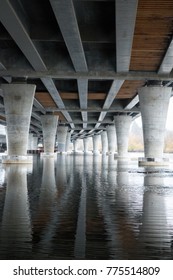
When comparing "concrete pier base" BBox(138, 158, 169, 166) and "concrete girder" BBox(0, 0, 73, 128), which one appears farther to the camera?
"concrete pier base" BBox(138, 158, 169, 166)

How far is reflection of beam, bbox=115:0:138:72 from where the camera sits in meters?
15.9

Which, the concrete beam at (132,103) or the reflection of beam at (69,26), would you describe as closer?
the reflection of beam at (69,26)

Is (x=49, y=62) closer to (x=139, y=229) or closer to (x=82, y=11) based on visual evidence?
(x=82, y=11)

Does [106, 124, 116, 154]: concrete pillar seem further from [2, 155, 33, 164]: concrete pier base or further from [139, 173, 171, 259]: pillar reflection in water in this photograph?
[139, 173, 171, 259]: pillar reflection in water

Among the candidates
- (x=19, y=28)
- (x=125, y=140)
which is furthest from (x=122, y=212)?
(x=125, y=140)

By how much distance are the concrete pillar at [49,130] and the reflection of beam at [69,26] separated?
3859 centimetres

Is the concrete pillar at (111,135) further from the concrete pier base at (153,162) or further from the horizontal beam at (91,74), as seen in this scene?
the horizontal beam at (91,74)

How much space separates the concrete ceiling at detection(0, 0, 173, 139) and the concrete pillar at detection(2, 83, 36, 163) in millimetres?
A: 1076

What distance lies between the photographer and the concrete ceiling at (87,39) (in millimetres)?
17594

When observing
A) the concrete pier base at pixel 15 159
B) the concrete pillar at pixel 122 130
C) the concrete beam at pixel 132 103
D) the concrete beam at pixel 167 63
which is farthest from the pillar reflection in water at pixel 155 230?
the concrete pillar at pixel 122 130

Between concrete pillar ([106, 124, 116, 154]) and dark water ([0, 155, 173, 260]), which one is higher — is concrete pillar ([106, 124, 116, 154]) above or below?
above

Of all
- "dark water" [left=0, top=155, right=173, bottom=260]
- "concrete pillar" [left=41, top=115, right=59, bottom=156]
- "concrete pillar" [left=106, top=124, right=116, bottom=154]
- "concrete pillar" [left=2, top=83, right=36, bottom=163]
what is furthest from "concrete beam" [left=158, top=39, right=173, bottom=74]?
"concrete pillar" [left=106, top=124, right=116, bottom=154]
